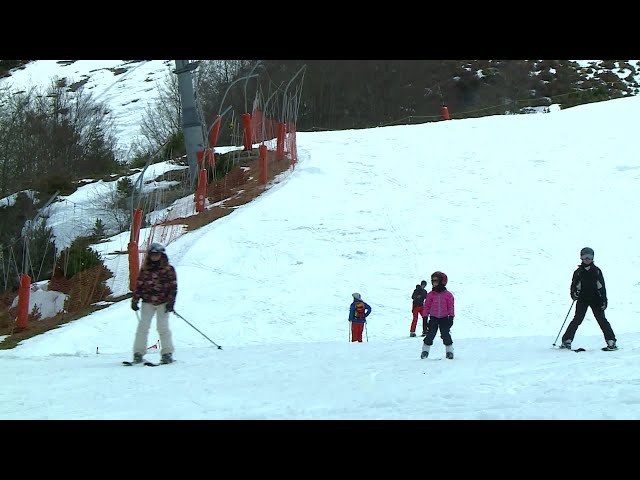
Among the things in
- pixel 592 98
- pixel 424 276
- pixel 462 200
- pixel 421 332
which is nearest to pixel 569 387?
pixel 421 332

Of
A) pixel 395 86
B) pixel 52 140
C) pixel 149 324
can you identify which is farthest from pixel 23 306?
pixel 395 86

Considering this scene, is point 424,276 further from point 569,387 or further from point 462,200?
point 569,387

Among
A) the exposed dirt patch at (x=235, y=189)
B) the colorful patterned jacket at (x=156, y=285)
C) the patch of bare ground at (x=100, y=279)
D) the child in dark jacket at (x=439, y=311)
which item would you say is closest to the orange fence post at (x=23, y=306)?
the patch of bare ground at (x=100, y=279)

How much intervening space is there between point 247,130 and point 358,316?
15503mm

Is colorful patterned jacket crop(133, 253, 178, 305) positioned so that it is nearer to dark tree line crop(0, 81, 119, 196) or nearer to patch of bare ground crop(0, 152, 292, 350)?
patch of bare ground crop(0, 152, 292, 350)

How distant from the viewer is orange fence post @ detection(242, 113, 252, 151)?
2841 cm

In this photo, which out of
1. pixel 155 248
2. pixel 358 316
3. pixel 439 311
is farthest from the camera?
pixel 358 316

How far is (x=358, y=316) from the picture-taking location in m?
15.2

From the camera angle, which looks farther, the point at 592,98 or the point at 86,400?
the point at 592,98

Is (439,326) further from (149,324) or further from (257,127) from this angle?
(257,127)

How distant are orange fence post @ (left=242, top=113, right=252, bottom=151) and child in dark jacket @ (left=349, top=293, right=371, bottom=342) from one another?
576 inches

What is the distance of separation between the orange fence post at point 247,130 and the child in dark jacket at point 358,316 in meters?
14.6

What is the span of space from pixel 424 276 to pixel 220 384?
1079 cm

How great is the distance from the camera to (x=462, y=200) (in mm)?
24359
